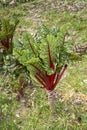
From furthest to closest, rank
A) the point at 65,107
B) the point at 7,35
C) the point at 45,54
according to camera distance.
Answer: the point at 7,35, the point at 65,107, the point at 45,54

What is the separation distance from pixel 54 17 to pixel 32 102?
2.99m

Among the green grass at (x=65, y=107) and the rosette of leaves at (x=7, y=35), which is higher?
the rosette of leaves at (x=7, y=35)

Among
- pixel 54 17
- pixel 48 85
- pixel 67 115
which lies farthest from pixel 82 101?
pixel 54 17

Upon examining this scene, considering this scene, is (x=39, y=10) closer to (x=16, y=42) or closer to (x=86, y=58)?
(x=86, y=58)

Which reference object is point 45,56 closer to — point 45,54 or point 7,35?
point 45,54

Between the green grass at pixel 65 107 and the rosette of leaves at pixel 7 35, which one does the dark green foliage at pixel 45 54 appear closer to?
the green grass at pixel 65 107

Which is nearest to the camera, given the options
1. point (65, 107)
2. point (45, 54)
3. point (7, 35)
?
point (45, 54)

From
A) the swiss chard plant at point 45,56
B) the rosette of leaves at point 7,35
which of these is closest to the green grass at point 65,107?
the swiss chard plant at point 45,56

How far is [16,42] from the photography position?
15.1ft

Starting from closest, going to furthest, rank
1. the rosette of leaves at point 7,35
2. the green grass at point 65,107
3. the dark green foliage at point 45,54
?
the dark green foliage at point 45,54
the green grass at point 65,107
the rosette of leaves at point 7,35

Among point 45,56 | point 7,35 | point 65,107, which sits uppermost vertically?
point 45,56

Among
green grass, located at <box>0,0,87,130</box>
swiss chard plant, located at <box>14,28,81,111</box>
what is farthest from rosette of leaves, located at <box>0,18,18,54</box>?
swiss chard plant, located at <box>14,28,81,111</box>

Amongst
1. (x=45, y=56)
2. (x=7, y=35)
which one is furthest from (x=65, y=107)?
(x=7, y=35)

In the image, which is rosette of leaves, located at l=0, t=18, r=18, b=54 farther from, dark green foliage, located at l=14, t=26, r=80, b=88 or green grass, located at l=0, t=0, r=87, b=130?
dark green foliage, located at l=14, t=26, r=80, b=88
